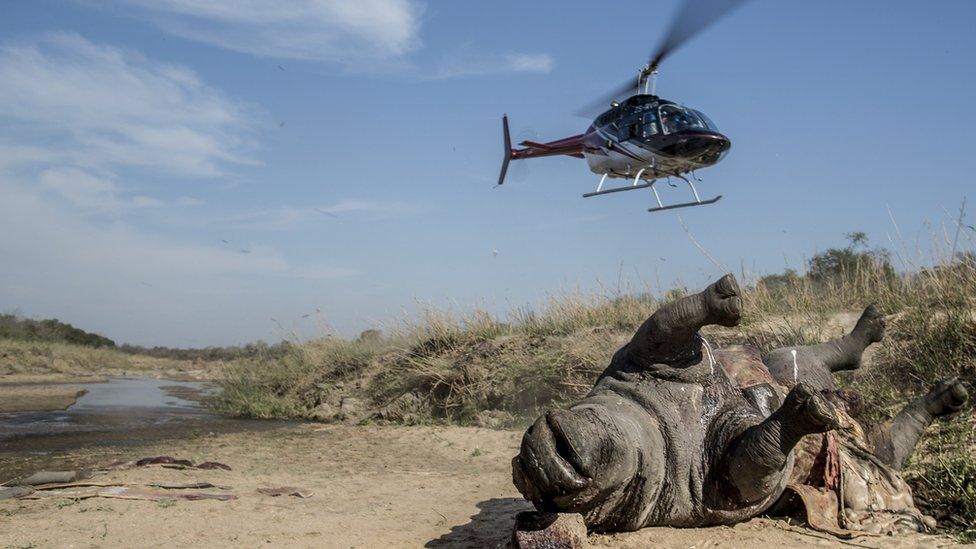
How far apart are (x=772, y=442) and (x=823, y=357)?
244 centimetres

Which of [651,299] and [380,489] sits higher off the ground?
[651,299]

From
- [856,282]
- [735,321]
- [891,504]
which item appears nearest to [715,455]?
[735,321]

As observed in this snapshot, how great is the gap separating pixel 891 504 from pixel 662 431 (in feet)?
5.38

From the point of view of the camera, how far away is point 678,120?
44.0 feet

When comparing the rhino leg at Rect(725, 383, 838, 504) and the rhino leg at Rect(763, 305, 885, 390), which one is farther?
the rhino leg at Rect(763, 305, 885, 390)

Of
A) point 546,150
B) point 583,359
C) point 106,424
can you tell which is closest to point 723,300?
point 583,359

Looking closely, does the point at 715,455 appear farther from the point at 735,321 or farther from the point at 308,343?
the point at 308,343

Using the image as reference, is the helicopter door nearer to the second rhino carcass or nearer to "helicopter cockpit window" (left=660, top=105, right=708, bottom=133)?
"helicopter cockpit window" (left=660, top=105, right=708, bottom=133)

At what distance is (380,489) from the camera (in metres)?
5.50

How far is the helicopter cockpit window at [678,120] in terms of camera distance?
13346 millimetres

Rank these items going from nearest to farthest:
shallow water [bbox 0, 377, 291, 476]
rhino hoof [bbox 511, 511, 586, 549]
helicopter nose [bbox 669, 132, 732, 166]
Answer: rhino hoof [bbox 511, 511, 586, 549] → shallow water [bbox 0, 377, 291, 476] → helicopter nose [bbox 669, 132, 732, 166]

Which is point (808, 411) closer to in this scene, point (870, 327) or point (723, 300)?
point (723, 300)

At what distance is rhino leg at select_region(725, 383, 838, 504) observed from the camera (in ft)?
10.3

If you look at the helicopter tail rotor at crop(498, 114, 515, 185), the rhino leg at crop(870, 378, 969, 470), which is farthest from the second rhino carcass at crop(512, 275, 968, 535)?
the helicopter tail rotor at crop(498, 114, 515, 185)
